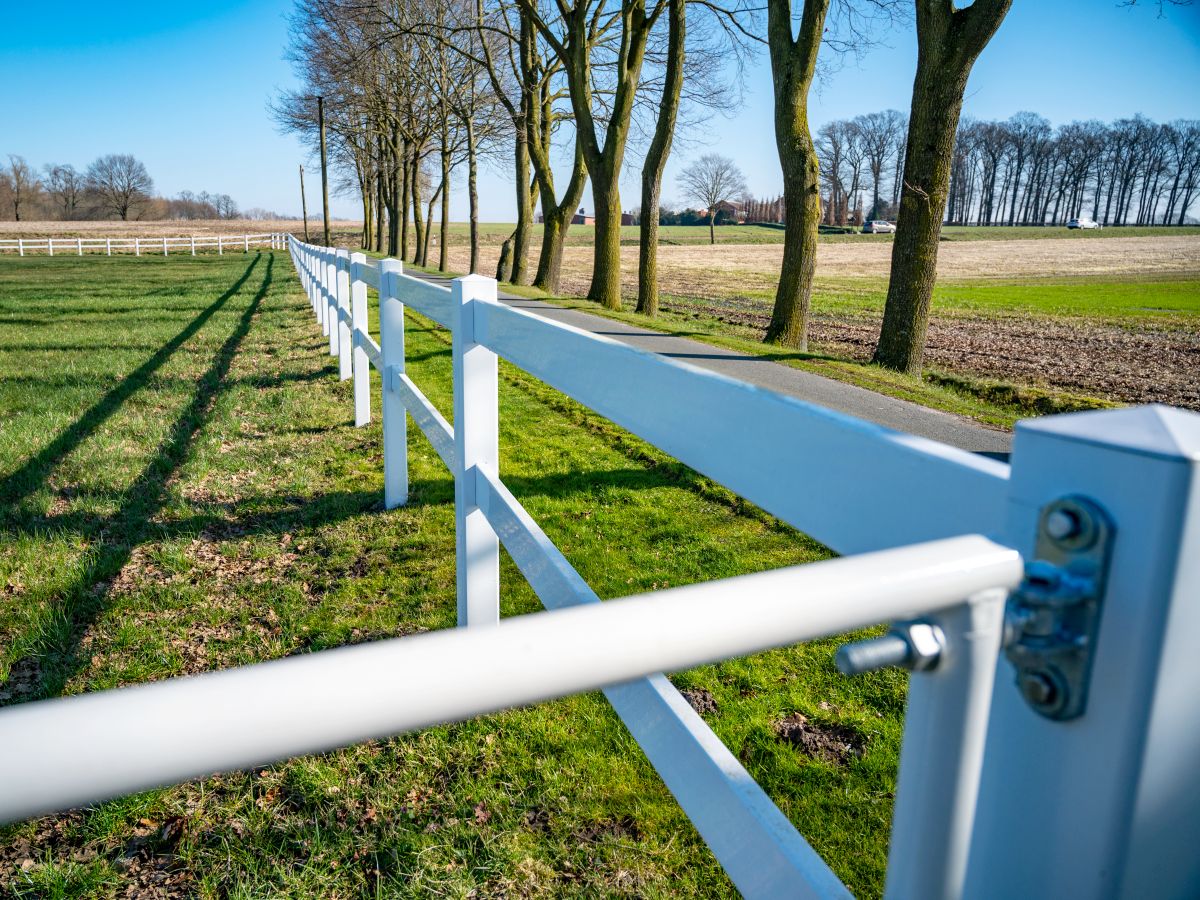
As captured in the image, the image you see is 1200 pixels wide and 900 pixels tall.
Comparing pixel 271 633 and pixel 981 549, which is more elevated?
pixel 981 549

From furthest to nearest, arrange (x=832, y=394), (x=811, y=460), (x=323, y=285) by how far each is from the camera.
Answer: (x=323, y=285) < (x=832, y=394) < (x=811, y=460)

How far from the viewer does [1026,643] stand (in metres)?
0.84

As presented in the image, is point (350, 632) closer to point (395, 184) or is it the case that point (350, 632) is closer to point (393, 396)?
point (393, 396)

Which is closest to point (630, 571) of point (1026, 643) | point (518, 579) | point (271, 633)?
point (518, 579)

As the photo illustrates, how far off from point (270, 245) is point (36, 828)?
69492 mm

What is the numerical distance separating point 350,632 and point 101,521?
90.4 inches

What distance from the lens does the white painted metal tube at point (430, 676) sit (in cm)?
62

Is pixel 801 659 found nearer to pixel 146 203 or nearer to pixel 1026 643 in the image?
pixel 1026 643

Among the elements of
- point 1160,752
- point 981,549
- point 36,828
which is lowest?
point 36,828

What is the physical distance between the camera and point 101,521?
5.14 metres

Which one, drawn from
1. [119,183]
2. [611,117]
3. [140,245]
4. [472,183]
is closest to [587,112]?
[611,117]

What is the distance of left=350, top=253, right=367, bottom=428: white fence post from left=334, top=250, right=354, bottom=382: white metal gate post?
3.27 feet

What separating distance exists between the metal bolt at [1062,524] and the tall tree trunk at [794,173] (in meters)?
12.3

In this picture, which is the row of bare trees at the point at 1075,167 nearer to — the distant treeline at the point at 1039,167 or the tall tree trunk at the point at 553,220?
the distant treeline at the point at 1039,167
